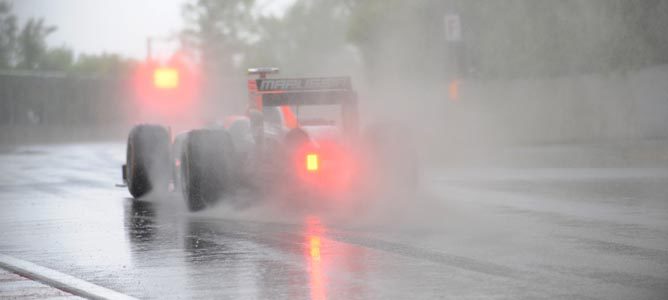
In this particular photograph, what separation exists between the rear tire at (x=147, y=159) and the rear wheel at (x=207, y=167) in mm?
2187

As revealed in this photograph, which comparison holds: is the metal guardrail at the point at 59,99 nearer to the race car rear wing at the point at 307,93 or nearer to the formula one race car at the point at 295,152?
the formula one race car at the point at 295,152

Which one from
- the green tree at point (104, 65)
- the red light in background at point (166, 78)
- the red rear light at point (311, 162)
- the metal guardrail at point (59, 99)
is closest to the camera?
the red rear light at point (311, 162)

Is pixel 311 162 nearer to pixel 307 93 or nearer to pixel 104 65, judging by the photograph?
pixel 307 93

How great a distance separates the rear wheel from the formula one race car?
0.01 meters

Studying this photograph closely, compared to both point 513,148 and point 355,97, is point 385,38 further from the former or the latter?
point 355,97

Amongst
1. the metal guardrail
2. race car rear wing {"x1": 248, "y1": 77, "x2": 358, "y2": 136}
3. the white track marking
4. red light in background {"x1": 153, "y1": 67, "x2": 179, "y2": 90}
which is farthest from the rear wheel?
the metal guardrail

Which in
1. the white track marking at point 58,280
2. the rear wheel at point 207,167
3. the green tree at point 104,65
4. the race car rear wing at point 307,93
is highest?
the green tree at point 104,65

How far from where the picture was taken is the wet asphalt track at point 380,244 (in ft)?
28.9

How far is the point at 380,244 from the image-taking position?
11188 mm

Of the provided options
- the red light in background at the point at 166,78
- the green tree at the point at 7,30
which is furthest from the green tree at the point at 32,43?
the red light in background at the point at 166,78

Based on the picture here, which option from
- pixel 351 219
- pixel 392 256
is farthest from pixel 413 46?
pixel 392 256

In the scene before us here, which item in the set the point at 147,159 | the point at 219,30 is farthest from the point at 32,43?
the point at 147,159

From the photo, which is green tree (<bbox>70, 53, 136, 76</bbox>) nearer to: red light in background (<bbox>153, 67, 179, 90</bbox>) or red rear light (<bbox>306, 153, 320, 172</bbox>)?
red light in background (<bbox>153, 67, 179, 90</bbox>)

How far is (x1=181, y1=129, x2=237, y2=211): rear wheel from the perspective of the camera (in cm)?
1498
